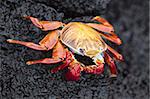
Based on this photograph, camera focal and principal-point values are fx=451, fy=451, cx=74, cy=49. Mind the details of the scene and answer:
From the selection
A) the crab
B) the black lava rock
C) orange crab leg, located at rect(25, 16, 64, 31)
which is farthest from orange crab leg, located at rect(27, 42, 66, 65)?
the black lava rock

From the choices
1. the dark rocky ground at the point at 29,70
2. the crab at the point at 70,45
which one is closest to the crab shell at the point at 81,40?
the crab at the point at 70,45

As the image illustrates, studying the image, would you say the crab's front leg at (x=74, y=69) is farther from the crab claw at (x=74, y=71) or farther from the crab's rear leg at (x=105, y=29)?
the crab's rear leg at (x=105, y=29)

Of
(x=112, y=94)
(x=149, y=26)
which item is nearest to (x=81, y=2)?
(x=112, y=94)

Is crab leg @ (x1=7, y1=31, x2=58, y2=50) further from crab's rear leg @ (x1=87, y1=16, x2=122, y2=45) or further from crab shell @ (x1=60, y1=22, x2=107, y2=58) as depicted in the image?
crab's rear leg @ (x1=87, y1=16, x2=122, y2=45)

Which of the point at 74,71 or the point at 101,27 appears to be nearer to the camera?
the point at 74,71

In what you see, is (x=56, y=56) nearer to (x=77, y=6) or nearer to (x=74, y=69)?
(x=74, y=69)

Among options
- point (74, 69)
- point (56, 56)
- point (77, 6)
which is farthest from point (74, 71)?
point (77, 6)
